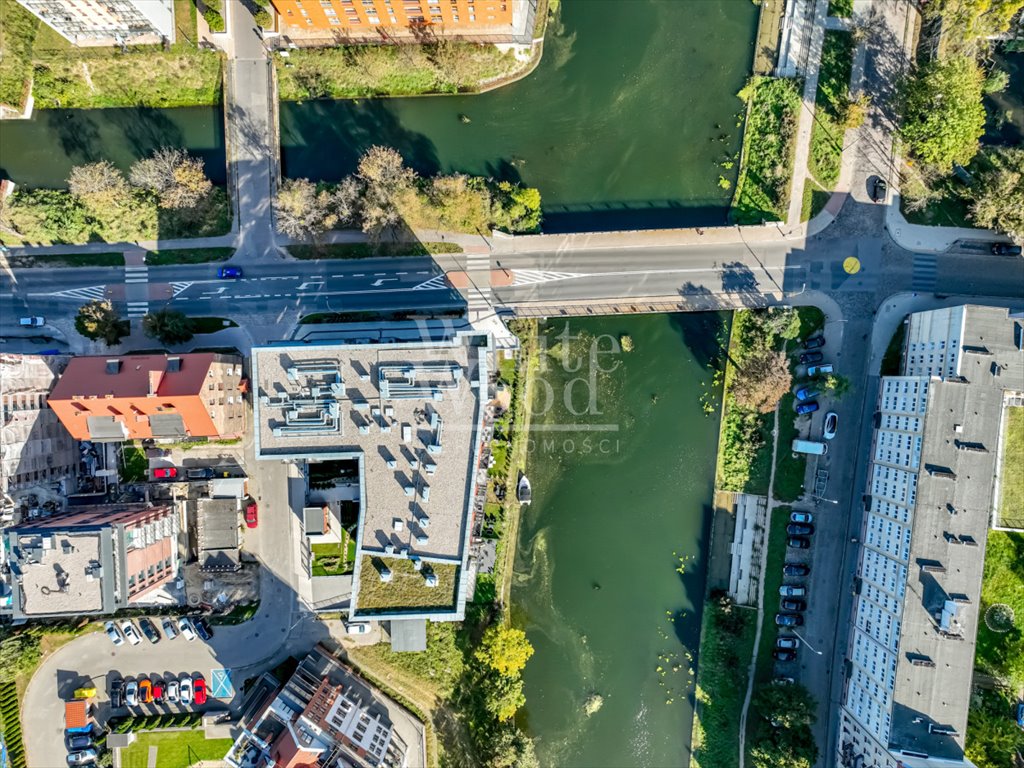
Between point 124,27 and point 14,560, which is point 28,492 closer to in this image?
point 14,560

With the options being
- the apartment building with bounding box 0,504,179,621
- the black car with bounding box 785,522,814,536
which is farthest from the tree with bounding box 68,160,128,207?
the black car with bounding box 785,522,814,536

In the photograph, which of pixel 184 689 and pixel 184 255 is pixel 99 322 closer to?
pixel 184 255

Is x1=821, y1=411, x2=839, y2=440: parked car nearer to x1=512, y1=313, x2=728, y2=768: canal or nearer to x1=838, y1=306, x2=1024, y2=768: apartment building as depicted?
x1=838, y1=306, x2=1024, y2=768: apartment building

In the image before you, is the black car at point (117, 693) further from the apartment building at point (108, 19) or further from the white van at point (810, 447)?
the white van at point (810, 447)

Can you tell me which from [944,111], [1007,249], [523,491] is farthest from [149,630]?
[1007,249]

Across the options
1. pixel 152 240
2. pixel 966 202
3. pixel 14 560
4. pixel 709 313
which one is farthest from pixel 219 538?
pixel 966 202

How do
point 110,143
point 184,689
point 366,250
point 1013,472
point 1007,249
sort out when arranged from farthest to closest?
point 110,143, point 366,250, point 184,689, point 1007,249, point 1013,472
